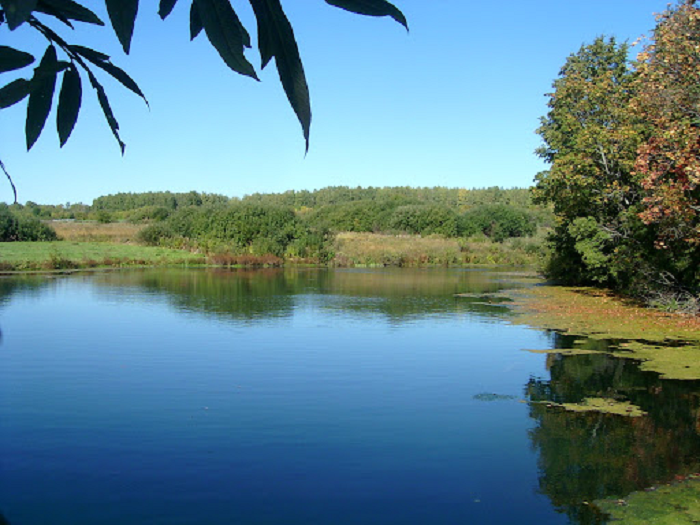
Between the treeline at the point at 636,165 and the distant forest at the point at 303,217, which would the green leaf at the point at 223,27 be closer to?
the treeline at the point at 636,165

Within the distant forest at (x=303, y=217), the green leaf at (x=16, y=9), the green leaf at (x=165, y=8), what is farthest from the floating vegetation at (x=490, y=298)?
the green leaf at (x=16, y=9)

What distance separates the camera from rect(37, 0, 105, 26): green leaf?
34.9 inches

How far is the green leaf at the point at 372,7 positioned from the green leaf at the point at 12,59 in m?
0.43

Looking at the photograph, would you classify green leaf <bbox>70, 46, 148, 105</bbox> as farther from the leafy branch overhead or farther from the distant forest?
the distant forest

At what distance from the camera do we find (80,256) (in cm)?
3834

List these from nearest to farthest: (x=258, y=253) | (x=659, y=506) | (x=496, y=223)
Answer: (x=659, y=506) < (x=258, y=253) < (x=496, y=223)

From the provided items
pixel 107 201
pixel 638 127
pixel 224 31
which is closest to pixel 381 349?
pixel 638 127

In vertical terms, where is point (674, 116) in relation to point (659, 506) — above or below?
above

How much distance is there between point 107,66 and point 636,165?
1487cm

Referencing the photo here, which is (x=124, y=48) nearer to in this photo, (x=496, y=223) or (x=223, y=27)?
(x=223, y=27)

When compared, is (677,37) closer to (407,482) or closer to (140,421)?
(407,482)

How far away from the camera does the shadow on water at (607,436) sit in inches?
222

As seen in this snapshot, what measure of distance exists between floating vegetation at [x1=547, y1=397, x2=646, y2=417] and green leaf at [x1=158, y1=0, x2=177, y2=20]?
803 cm

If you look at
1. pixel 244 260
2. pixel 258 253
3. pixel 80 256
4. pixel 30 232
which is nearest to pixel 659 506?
pixel 80 256
